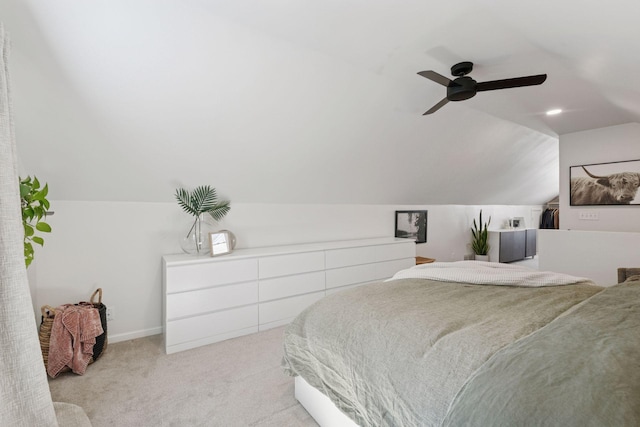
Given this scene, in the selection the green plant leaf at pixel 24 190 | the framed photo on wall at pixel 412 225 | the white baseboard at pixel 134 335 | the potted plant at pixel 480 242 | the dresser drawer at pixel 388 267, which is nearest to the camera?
the green plant leaf at pixel 24 190

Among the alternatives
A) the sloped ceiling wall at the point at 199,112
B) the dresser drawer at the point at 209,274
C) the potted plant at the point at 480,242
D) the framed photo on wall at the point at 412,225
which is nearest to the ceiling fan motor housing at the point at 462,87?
the sloped ceiling wall at the point at 199,112

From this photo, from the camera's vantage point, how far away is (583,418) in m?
0.75

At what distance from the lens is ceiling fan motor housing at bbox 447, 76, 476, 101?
2.35 m

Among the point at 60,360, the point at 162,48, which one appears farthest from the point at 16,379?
the point at 162,48

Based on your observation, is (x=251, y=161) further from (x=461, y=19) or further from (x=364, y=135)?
(x=461, y=19)

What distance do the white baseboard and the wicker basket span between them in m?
0.20

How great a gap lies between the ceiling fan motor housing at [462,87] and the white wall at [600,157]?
9.27 feet

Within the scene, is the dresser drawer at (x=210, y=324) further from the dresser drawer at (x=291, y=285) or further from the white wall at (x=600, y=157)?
the white wall at (x=600, y=157)

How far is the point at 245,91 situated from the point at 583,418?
2563 millimetres

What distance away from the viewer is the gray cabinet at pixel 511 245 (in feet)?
20.1

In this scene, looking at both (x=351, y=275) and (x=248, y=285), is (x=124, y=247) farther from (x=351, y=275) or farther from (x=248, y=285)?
(x=351, y=275)

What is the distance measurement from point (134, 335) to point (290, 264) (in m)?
1.60

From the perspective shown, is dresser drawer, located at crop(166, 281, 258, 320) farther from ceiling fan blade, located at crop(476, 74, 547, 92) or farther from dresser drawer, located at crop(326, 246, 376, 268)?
ceiling fan blade, located at crop(476, 74, 547, 92)

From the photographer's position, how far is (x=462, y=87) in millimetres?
2373
